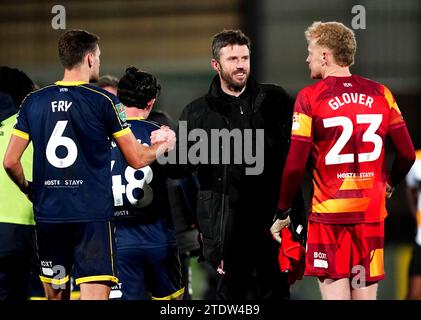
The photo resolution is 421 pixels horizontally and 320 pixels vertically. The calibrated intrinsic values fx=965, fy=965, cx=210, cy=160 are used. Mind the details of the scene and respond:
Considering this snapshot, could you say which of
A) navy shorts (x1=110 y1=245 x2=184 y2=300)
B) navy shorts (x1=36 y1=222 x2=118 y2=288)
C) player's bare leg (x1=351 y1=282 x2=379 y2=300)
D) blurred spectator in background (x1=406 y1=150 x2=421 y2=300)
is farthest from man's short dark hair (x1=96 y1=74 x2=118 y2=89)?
player's bare leg (x1=351 y1=282 x2=379 y2=300)

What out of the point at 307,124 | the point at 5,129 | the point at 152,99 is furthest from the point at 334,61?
the point at 5,129

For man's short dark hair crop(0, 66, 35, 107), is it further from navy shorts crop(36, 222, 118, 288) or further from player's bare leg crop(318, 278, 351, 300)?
player's bare leg crop(318, 278, 351, 300)

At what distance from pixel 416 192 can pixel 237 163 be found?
248 centimetres

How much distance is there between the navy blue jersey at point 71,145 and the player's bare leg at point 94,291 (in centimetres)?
35

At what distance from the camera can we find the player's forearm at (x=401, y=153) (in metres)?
5.30

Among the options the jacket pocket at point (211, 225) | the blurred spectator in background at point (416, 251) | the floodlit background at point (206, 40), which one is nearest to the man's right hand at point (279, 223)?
the jacket pocket at point (211, 225)

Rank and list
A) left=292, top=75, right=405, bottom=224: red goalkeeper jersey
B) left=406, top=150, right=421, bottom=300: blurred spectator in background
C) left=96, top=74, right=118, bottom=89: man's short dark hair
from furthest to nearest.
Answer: left=406, top=150, right=421, bottom=300: blurred spectator in background, left=96, top=74, right=118, bottom=89: man's short dark hair, left=292, top=75, right=405, bottom=224: red goalkeeper jersey

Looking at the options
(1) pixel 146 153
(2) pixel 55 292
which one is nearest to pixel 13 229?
(2) pixel 55 292

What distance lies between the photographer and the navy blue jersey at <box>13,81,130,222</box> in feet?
17.0

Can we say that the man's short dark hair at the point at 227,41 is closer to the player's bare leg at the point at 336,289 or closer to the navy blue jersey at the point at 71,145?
the navy blue jersey at the point at 71,145

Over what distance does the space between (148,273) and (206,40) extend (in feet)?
21.4

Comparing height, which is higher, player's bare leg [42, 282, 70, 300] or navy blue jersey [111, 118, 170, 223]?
navy blue jersey [111, 118, 170, 223]

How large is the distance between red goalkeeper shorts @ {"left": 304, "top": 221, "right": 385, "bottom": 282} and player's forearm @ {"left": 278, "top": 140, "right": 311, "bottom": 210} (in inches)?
9.2

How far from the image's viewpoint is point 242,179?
225 inches
